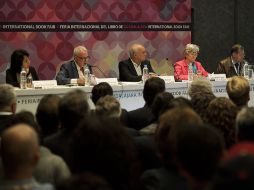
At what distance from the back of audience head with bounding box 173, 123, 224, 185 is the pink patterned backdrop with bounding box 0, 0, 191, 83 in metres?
6.62

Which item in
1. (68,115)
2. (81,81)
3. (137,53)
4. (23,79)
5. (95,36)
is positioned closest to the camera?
(68,115)

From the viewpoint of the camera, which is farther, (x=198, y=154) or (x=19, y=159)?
(x=19, y=159)

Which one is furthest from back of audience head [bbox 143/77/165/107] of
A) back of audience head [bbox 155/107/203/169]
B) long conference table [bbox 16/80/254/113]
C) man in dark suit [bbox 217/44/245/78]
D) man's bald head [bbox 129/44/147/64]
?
man in dark suit [bbox 217/44/245/78]

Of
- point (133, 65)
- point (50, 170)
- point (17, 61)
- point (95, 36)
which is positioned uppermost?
point (95, 36)

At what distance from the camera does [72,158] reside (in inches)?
89.9

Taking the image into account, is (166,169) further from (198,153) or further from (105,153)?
(198,153)

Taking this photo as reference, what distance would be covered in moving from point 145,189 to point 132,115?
2435 mm

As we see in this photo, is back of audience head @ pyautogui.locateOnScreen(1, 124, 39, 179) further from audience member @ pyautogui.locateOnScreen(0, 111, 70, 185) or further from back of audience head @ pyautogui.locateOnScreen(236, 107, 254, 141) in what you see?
back of audience head @ pyautogui.locateOnScreen(236, 107, 254, 141)

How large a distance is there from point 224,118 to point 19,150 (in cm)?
160

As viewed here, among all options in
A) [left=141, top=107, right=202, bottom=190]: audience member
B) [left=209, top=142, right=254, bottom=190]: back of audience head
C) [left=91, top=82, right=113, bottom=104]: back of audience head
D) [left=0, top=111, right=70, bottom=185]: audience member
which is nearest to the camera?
[left=209, top=142, right=254, bottom=190]: back of audience head

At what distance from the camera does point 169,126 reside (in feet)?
8.25

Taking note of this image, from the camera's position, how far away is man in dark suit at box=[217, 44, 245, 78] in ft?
29.4

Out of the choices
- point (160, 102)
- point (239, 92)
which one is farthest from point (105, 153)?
point (239, 92)

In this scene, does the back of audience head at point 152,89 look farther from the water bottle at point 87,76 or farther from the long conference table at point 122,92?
the water bottle at point 87,76
